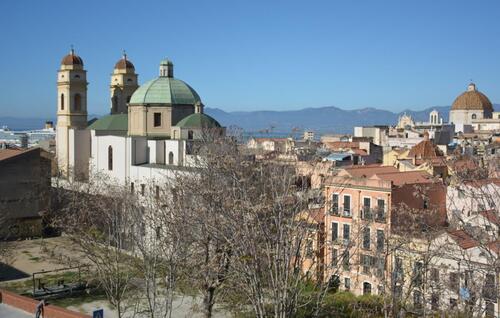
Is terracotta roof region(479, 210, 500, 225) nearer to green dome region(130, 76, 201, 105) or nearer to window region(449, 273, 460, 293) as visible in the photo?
window region(449, 273, 460, 293)

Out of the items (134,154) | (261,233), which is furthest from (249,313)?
(134,154)

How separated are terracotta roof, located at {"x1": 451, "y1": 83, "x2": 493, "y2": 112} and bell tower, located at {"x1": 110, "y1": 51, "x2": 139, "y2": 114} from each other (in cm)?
6429

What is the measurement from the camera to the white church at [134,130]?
56.1m

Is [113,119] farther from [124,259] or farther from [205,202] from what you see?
[205,202]

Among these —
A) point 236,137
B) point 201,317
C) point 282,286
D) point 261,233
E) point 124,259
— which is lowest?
point 201,317

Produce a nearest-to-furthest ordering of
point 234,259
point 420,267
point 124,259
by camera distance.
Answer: point 234,259 < point 420,267 < point 124,259

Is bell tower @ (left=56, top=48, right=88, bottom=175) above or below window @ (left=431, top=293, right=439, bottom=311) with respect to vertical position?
above

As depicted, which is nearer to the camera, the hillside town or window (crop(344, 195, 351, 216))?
the hillside town

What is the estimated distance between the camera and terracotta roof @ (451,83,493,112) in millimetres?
115562

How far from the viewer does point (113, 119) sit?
66.8m

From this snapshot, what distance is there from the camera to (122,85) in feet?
258

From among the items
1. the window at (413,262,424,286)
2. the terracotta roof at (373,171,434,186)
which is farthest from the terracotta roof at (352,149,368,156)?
the window at (413,262,424,286)

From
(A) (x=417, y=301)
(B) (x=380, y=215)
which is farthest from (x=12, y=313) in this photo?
(B) (x=380, y=215)

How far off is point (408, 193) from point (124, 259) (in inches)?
642
